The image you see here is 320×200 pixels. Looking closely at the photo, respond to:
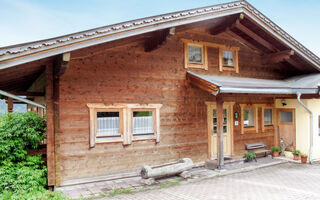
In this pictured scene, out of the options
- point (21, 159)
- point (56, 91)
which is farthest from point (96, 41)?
point (21, 159)

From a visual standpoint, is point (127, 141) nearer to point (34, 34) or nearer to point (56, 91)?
point (56, 91)

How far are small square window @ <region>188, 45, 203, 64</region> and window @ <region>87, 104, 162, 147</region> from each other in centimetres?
230

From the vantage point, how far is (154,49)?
8.88 m

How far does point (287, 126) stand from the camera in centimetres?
1221

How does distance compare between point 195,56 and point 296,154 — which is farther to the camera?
point 296,154

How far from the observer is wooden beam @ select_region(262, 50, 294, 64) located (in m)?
11.2

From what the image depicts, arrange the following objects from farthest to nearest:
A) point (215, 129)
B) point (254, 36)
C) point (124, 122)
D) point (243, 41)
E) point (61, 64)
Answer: point (243, 41) → point (254, 36) → point (215, 129) → point (124, 122) → point (61, 64)

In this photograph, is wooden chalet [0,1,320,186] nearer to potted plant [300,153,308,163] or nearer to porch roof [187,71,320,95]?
porch roof [187,71,320,95]

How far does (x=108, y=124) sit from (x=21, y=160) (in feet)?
8.33

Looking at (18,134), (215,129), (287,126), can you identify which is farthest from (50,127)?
(287,126)

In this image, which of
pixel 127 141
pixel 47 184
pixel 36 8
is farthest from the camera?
pixel 36 8

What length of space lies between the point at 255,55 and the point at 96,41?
7640mm

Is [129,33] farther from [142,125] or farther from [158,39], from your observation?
[142,125]

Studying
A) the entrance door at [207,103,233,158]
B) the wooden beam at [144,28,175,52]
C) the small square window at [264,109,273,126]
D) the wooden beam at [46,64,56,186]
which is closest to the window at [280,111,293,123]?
the small square window at [264,109,273,126]
